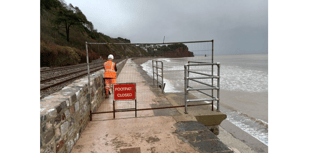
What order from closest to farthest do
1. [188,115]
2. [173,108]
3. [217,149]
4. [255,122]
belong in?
[217,149]
[188,115]
[173,108]
[255,122]

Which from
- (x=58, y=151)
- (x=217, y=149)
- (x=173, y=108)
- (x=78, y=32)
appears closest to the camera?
(x=58, y=151)

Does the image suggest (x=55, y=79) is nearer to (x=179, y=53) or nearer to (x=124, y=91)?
(x=124, y=91)

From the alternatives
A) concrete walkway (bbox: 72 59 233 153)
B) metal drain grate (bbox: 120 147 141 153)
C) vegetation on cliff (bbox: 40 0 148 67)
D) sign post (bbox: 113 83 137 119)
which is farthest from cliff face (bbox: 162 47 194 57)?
metal drain grate (bbox: 120 147 141 153)

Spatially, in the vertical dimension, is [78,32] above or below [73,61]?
above

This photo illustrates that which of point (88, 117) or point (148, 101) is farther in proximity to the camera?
point (148, 101)

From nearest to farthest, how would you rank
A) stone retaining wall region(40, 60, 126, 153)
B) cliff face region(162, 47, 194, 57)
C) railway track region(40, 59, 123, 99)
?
1. stone retaining wall region(40, 60, 126, 153)
2. cliff face region(162, 47, 194, 57)
3. railway track region(40, 59, 123, 99)

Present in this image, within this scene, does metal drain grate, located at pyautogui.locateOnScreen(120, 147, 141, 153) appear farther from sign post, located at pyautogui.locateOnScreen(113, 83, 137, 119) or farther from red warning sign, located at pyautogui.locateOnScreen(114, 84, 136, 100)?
red warning sign, located at pyautogui.locateOnScreen(114, 84, 136, 100)

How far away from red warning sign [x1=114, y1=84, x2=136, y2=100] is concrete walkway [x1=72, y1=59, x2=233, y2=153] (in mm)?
505

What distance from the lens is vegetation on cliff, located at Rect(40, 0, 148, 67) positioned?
17584 mm

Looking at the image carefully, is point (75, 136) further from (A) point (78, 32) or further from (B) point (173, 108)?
(A) point (78, 32)

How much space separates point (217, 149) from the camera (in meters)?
2.82

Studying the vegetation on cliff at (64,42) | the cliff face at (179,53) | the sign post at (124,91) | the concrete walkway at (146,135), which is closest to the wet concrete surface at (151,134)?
the concrete walkway at (146,135)

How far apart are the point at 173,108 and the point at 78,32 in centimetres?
5894

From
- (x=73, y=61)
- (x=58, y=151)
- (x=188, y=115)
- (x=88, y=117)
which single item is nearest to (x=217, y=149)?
(x=188, y=115)
